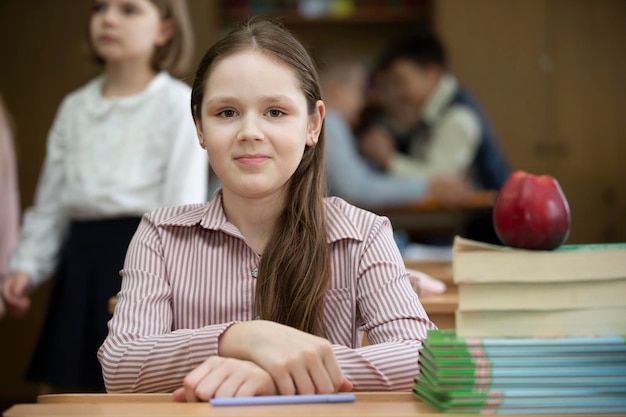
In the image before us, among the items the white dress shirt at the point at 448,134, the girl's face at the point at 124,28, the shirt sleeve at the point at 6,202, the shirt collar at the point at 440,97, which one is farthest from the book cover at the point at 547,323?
the shirt collar at the point at 440,97

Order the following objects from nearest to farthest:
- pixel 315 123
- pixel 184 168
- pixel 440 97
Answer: pixel 315 123, pixel 184 168, pixel 440 97

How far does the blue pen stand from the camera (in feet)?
3.55

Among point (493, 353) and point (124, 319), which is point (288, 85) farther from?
point (493, 353)

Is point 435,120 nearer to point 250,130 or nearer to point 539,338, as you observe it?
point 250,130

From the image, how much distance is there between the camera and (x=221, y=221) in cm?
156

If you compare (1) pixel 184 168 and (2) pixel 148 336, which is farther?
(1) pixel 184 168

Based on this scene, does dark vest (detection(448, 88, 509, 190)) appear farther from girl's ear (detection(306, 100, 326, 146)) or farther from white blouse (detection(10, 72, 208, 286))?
girl's ear (detection(306, 100, 326, 146))

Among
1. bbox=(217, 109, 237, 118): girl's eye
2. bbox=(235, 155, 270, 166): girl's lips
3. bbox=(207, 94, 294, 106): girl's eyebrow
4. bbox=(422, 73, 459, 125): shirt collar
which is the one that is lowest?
bbox=(235, 155, 270, 166): girl's lips

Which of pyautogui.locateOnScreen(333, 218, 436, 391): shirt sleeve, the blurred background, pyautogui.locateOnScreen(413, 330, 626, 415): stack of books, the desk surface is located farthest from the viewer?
the blurred background

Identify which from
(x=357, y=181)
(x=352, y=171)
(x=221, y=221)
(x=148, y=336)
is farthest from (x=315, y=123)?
(x=357, y=181)

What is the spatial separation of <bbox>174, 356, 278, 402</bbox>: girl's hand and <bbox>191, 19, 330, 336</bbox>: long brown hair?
34 cm

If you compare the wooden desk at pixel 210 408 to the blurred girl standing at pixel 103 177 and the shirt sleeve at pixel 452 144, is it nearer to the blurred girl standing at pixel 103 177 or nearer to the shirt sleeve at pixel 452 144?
the blurred girl standing at pixel 103 177

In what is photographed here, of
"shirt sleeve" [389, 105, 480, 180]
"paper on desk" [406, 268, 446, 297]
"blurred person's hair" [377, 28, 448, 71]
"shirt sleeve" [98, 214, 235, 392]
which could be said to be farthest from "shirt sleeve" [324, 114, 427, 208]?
"shirt sleeve" [98, 214, 235, 392]

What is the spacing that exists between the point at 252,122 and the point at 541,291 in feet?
1.94
